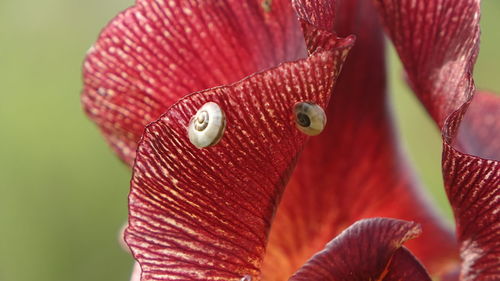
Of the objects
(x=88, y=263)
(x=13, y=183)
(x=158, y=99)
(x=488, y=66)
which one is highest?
(x=488, y=66)

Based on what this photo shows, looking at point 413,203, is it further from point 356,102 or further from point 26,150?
point 26,150

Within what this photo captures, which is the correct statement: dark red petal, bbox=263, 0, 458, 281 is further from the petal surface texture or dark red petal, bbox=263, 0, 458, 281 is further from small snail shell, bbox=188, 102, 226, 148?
small snail shell, bbox=188, 102, 226, 148

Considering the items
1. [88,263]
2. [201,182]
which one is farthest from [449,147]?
[88,263]

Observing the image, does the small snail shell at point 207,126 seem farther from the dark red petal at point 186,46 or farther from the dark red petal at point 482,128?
the dark red petal at point 482,128

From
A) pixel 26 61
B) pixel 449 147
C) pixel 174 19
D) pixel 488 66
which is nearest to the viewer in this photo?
pixel 449 147

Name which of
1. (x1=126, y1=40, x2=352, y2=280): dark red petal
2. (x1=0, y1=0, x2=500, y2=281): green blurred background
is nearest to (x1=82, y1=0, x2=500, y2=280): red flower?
(x1=126, y1=40, x2=352, y2=280): dark red petal

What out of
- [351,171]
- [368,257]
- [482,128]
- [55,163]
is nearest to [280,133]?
[368,257]
